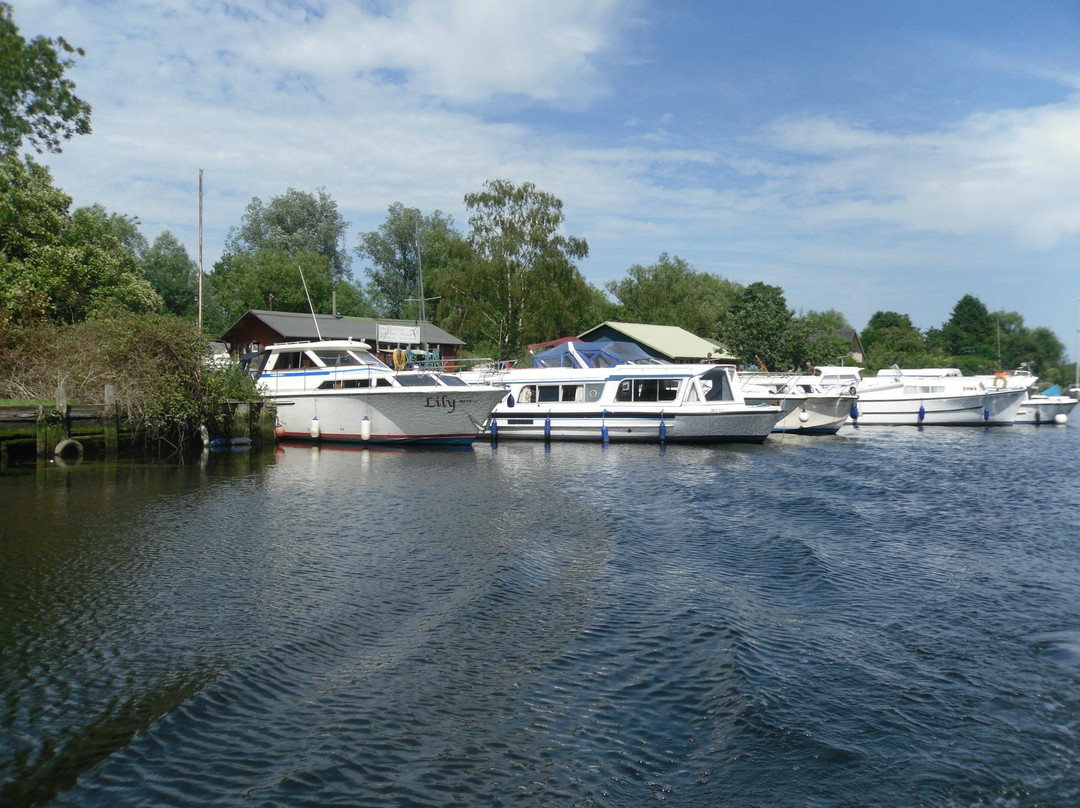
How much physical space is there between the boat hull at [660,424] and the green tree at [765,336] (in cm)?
2586

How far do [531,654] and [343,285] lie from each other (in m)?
77.5

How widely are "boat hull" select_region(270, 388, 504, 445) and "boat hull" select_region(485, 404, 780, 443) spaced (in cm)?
215

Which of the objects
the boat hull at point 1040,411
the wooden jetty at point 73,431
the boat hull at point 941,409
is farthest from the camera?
the boat hull at point 1040,411

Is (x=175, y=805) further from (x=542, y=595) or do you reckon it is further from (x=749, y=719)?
(x=542, y=595)

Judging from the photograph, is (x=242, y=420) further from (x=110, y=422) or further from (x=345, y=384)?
(x=110, y=422)

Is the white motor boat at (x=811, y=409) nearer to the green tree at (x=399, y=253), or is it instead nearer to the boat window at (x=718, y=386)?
the boat window at (x=718, y=386)

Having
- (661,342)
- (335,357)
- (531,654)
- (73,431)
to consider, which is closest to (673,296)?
(661,342)

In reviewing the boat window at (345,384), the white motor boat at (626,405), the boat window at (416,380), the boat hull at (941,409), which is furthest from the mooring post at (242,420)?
the boat hull at (941,409)

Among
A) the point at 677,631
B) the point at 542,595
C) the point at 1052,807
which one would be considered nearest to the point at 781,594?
the point at 677,631

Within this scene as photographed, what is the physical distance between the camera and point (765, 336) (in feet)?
178

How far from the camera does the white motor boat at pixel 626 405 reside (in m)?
27.9

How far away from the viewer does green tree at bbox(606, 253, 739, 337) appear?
81625 mm

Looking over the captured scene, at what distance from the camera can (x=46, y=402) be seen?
2147cm


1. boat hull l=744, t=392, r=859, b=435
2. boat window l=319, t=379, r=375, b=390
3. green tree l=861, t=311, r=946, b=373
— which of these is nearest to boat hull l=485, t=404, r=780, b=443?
boat window l=319, t=379, r=375, b=390
